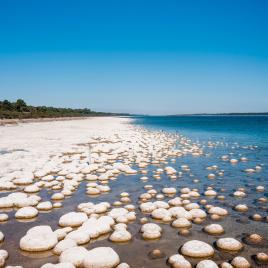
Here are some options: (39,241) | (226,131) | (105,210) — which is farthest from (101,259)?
(226,131)

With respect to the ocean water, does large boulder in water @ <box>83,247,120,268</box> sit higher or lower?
higher

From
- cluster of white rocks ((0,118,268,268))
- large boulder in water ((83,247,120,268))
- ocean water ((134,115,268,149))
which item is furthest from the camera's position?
ocean water ((134,115,268,149))

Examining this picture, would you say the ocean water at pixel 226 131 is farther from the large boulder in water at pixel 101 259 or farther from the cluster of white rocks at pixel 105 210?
the large boulder in water at pixel 101 259

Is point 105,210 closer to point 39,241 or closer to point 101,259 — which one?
point 39,241

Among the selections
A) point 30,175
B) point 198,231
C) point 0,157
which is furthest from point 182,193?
point 0,157

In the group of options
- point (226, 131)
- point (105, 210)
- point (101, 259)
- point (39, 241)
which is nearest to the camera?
point (101, 259)

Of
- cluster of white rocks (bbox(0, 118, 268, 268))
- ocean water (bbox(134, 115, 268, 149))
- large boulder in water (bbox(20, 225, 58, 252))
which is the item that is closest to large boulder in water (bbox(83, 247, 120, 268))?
cluster of white rocks (bbox(0, 118, 268, 268))

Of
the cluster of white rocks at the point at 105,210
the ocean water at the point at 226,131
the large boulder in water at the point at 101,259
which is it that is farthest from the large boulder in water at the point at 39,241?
the ocean water at the point at 226,131

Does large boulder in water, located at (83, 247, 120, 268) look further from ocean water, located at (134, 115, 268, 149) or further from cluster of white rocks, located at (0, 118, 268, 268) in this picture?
ocean water, located at (134, 115, 268, 149)

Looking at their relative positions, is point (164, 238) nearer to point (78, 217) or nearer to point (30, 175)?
point (78, 217)

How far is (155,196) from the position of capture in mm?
8531

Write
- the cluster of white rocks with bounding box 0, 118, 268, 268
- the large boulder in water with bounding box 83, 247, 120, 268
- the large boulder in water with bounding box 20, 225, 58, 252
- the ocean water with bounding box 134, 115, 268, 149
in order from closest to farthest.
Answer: the large boulder in water with bounding box 83, 247, 120, 268 → the cluster of white rocks with bounding box 0, 118, 268, 268 → the large boulder in water with bounding box 20, 225, 58, 252 → the ocean water with bounding box 134, 115, 268, 149

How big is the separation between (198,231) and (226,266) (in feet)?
4.80

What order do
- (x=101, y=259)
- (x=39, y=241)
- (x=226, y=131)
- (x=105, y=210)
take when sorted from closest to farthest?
(x=101, y=259) → (x=39, y=241) → (x=105, y=210) → (x=226, y=131)
